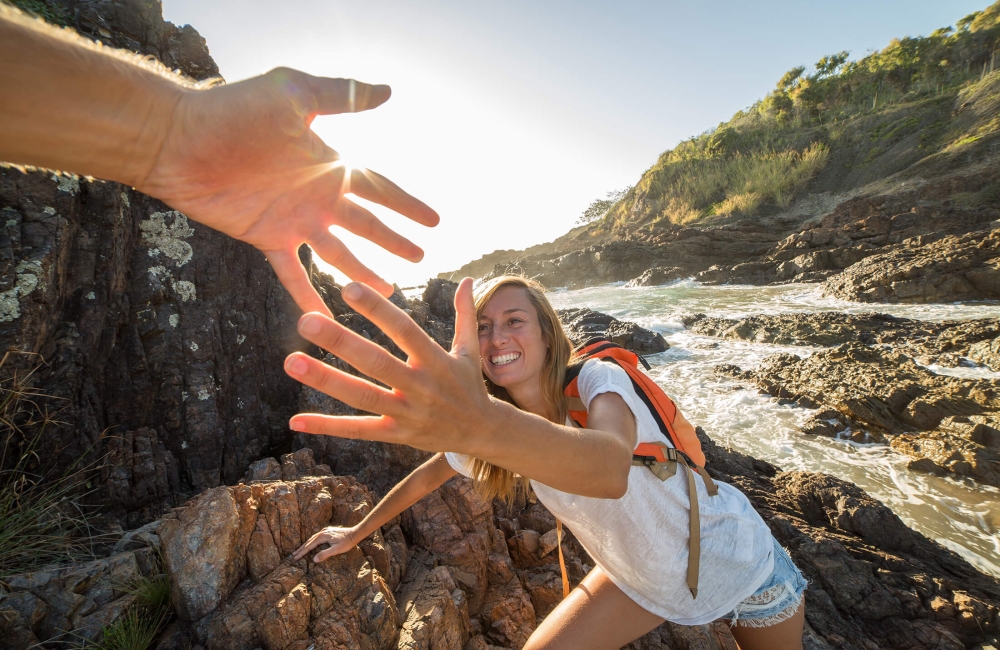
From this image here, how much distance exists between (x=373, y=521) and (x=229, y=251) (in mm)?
2779

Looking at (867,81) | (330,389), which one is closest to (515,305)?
(330,389)

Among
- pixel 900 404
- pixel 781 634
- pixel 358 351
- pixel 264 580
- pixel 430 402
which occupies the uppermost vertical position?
pixel 358 351

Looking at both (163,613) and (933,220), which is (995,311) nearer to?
(933,220)

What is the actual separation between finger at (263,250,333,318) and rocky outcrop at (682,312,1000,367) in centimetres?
1000

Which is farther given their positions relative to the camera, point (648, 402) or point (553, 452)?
point (648, 402)

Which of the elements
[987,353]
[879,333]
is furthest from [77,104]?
[879,333]

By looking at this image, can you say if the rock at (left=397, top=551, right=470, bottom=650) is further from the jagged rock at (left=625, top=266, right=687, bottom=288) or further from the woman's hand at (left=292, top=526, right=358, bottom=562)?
the jagged rock at (left=625, top=266, right=687, bottom=288)

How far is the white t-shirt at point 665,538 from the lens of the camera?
5.76ft

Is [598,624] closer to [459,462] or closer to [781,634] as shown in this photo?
[781,634]

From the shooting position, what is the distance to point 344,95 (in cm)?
119

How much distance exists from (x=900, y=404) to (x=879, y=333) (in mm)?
3767

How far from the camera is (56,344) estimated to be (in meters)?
2.50

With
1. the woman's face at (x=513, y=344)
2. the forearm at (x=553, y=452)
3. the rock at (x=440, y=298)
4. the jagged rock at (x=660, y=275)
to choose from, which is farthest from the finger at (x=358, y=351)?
the jagged rock at (x=660, y=275)

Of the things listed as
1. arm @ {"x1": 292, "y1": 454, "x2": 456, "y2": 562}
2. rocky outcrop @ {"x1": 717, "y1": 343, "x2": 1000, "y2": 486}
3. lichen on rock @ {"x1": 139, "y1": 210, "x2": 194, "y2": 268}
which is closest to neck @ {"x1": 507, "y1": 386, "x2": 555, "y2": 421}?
arm @ {"x1": 292, "y1": 454, "x2": 456, "y2": 562}
